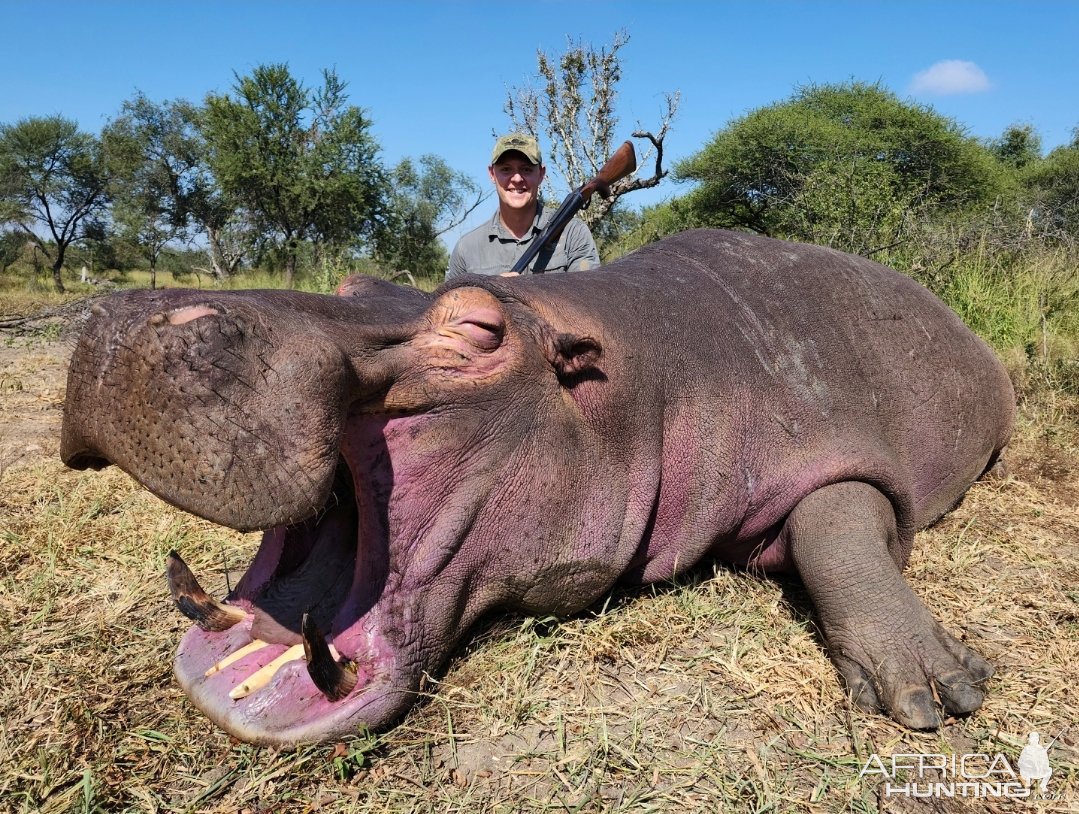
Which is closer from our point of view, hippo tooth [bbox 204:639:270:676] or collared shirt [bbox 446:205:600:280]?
hippo tooth [bbox 204:639:270:676]

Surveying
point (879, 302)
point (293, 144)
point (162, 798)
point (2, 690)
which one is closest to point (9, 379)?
point (2, 690)

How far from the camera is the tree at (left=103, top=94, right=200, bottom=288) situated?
33.1 meters

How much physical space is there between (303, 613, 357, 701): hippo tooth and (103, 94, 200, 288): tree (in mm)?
35712

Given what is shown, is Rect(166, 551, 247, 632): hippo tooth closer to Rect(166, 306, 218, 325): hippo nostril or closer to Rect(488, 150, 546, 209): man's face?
Rect(166, 306, 218, 325): hippo nostril

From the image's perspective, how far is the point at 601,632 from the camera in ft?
7.82

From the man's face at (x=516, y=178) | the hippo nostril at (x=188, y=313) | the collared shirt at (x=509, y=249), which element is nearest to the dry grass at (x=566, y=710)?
the hippo nostril at (x=188, y=313)

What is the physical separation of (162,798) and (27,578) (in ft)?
5.29

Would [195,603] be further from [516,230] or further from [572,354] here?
[516,230]

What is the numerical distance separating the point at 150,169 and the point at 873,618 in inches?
1519

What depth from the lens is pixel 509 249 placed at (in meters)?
5.47

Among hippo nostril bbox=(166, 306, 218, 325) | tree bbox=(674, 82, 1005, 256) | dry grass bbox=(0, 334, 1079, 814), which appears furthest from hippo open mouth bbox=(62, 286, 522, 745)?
tree bbox=(674, 82, 1005, 256)

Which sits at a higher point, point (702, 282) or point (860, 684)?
point (702, 282)

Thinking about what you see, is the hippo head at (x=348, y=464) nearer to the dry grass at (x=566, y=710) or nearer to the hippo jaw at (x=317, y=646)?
the hippo jaw at (x=317, y=646)

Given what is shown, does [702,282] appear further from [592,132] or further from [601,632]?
[592,132]
